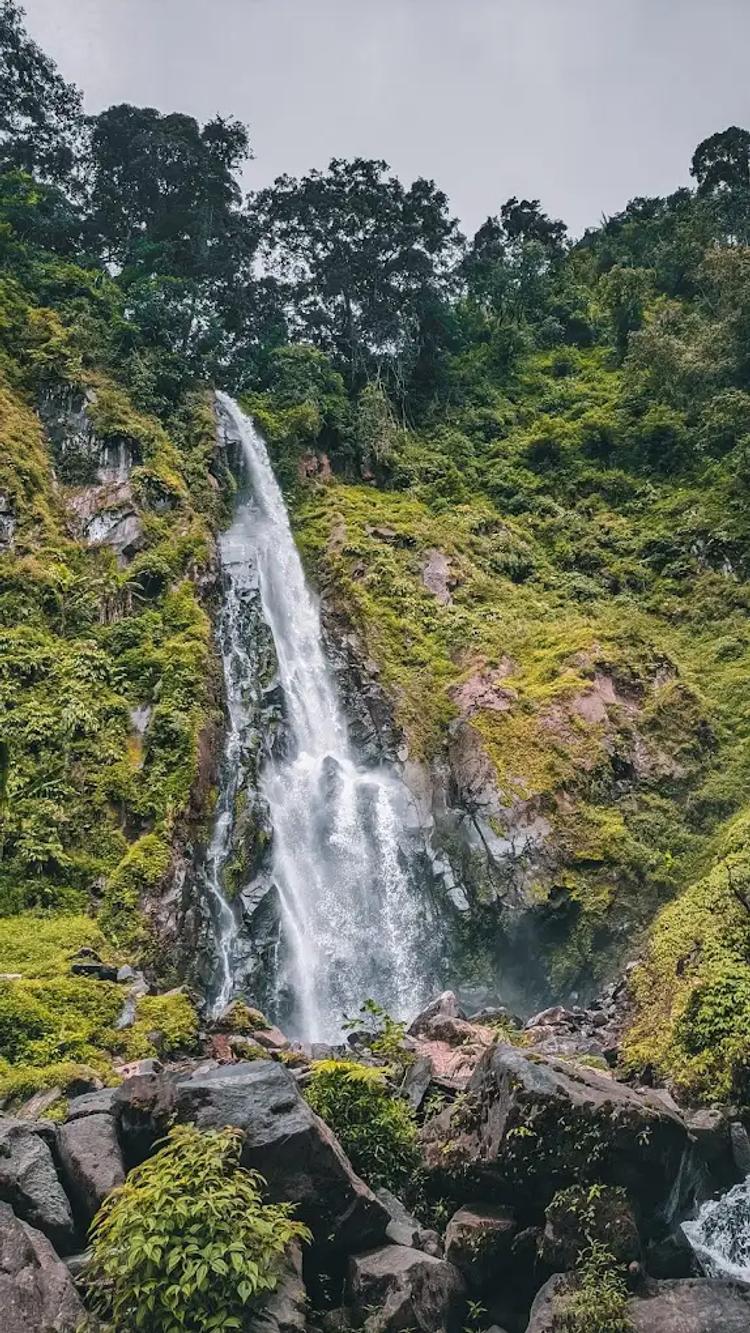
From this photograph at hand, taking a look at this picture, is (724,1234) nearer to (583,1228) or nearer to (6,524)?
(583,1228)

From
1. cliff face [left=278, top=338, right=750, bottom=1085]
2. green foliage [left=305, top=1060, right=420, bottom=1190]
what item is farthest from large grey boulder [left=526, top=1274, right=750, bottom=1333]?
cliff face [left=278, top=338, right=750, bottom=1085]

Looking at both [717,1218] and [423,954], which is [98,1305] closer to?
[717,1218]

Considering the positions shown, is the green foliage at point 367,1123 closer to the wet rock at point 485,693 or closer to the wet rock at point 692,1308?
the wet rock at point 692,1308

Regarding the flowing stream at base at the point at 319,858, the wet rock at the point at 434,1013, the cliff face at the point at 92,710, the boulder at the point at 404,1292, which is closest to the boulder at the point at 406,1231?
the boulder at the point at 404,1292

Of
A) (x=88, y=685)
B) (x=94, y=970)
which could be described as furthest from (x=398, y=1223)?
(x=88, y=685)

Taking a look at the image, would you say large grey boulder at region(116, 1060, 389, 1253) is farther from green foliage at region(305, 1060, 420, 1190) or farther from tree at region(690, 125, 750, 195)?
tree at region(690, 125, 750, 195)

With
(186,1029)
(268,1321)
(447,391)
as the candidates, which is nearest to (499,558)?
(447,391)
